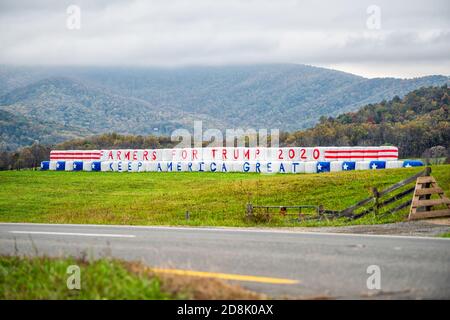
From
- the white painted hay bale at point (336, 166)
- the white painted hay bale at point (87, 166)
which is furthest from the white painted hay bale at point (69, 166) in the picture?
the white painted hay bale at point (336, 166)

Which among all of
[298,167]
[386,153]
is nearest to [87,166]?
[298,167]

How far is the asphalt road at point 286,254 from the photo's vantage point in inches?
364

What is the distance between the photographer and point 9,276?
32.7ft

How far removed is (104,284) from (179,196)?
32412 mm

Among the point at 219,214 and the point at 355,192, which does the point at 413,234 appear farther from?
the point at 355,192

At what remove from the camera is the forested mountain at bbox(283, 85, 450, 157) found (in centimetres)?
8425

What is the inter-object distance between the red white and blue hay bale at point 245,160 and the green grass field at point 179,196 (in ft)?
15.8

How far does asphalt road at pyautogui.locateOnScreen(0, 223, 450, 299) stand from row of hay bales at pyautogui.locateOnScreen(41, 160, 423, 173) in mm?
37403

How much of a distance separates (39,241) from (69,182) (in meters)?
43.4

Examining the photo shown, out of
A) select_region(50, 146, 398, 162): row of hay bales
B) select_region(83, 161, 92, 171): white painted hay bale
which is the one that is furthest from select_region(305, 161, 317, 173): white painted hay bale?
select_region(83, 161, 92, 171): white painted hay bale

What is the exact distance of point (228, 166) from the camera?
2415 inches

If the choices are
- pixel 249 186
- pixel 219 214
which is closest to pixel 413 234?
pixel 219 214

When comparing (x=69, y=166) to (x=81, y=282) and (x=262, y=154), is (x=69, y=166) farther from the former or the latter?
(x=81, y=282)

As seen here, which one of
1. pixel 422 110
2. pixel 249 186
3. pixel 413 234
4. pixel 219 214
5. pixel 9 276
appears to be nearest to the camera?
pixel 9 276
